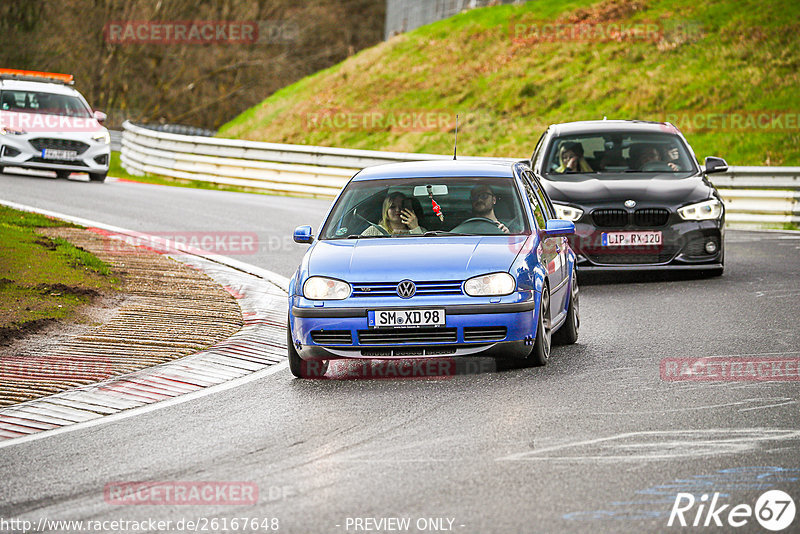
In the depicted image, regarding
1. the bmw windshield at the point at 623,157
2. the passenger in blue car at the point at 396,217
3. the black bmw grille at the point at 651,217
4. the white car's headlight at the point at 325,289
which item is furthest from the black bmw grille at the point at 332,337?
the bmw windshield at the point at 623,157

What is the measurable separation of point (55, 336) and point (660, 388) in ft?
15.7

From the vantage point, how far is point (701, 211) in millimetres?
13578

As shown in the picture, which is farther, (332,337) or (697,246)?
(697,246)

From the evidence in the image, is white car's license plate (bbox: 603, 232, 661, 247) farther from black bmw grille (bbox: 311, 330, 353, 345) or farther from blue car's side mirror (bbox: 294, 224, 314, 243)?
black bmw grille (bbox: 311, 330, 353, 345)

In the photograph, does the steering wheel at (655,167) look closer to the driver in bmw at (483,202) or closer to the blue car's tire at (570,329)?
the blue car's tire at (570,329)

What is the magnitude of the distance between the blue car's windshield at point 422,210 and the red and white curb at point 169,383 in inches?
44.8

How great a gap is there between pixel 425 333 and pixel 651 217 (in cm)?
570

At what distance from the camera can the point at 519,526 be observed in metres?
5.30

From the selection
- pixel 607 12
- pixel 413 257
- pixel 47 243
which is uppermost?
pixel 607 12

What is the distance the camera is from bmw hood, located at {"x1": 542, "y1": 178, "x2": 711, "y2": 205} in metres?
13.5

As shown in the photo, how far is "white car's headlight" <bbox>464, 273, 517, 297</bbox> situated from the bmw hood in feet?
16.9

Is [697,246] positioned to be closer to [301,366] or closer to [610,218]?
[610,218]

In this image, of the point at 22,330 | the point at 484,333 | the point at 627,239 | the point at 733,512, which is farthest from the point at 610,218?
the point at 733,512

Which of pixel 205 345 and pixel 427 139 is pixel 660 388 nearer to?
pixel 205 345
